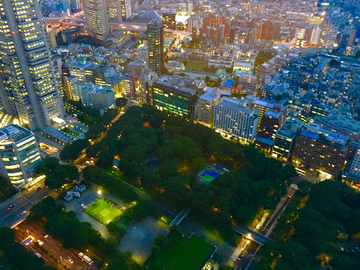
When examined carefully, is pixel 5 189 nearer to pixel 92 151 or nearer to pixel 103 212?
pixel 92 151

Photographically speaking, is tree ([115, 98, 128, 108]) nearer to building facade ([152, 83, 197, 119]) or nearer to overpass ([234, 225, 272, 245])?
building facade ([152, 83, 197, 119])

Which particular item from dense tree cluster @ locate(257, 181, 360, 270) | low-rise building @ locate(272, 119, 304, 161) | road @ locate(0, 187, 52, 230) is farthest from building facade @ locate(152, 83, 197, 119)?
road @ locate(0, 187, 52, 230)

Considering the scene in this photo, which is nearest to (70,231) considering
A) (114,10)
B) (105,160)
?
(105,160)

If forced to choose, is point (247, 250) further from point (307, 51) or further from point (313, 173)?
point (307, 51)

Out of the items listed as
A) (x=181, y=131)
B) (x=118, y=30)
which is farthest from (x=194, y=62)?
(x=181, y=131)

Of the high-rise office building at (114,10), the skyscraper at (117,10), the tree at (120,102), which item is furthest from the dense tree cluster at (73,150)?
the skyscraper at (117,10)
